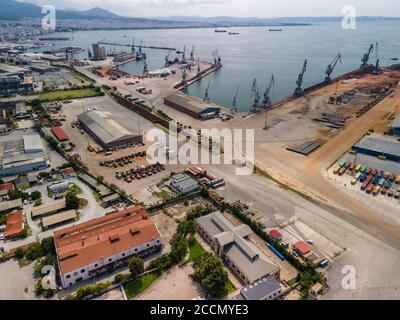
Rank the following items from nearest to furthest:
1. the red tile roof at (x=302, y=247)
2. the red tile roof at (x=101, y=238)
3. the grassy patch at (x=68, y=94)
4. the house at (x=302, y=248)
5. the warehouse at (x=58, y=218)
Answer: the red tile roof at (x=101, y=238) < the house at (x=302, y=248) < the red tile roof at (x=302, y=247) < the warehouse at (x=58, y=218) < the grassy patch at (x=68, y=94)

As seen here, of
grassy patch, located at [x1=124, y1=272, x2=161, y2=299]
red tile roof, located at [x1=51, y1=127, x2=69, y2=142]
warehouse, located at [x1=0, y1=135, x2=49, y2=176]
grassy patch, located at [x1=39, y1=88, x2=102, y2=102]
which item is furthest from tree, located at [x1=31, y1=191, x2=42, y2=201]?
grassy patch, located at [x1=39, y1=88, x2=102, y2=102]

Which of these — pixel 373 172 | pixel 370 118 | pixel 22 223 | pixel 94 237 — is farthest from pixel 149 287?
pixel 370 118

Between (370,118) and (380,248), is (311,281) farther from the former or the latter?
(370,118)

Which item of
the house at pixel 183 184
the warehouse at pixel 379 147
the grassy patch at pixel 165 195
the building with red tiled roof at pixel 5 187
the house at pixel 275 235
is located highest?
the warehouse at pixel 379 147

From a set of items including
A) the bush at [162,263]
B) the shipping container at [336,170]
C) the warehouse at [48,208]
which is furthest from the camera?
the shipping container at [336,170]

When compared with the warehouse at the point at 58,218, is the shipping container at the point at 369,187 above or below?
above

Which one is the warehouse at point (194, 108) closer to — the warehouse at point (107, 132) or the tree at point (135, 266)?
the warehouse at point (107, 132)

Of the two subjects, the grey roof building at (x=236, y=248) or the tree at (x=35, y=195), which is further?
the tree at (x=35, y=195)

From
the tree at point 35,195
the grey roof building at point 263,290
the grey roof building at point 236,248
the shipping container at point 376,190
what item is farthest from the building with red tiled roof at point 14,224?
the shipping container at point 376,190
